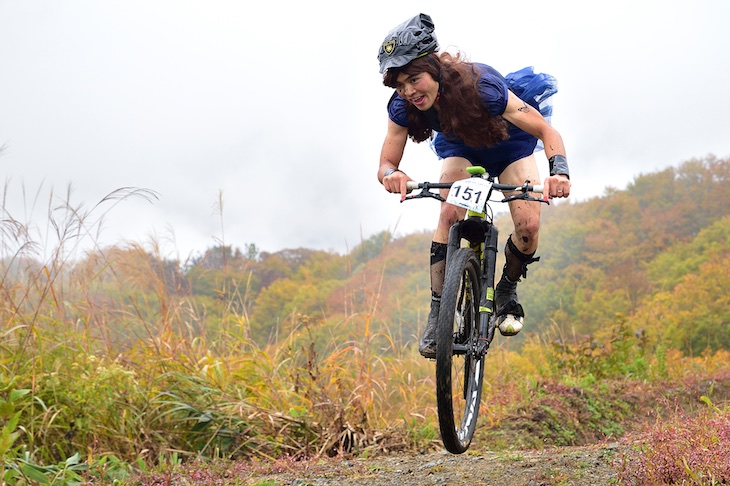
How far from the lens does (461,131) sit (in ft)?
12.8

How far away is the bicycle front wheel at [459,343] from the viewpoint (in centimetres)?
327

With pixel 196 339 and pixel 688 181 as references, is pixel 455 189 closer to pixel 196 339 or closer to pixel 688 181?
pixel 196 339

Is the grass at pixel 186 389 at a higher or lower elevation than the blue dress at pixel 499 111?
lower

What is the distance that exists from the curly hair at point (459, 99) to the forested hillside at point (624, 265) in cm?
1102

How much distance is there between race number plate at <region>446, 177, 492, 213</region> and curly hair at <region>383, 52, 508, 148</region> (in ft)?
1.44

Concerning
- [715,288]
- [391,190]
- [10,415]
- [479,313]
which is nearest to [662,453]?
[479,313]

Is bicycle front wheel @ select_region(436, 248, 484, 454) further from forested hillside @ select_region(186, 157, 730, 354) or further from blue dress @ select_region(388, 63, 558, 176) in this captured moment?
forested hillside @ select_region(186, 157, 730, 354)

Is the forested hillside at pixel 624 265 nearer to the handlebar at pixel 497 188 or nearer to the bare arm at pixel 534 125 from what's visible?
the bare arm at pixel 534 125

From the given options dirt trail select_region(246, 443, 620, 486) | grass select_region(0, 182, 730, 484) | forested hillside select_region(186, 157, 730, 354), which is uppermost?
forested hillside select_region(186, 157, 730, 354)

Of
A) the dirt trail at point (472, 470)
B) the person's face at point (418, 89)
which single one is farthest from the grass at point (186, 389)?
the person's face at point (418, 89)

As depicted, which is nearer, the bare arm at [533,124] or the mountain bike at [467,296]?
the mountain bike at [467,296]

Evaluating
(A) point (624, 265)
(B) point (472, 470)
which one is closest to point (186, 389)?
(B) point (472, 470)

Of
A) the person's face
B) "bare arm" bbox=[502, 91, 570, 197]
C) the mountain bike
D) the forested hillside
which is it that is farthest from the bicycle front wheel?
the forested hillside

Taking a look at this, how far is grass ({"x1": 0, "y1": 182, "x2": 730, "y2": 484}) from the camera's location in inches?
185
